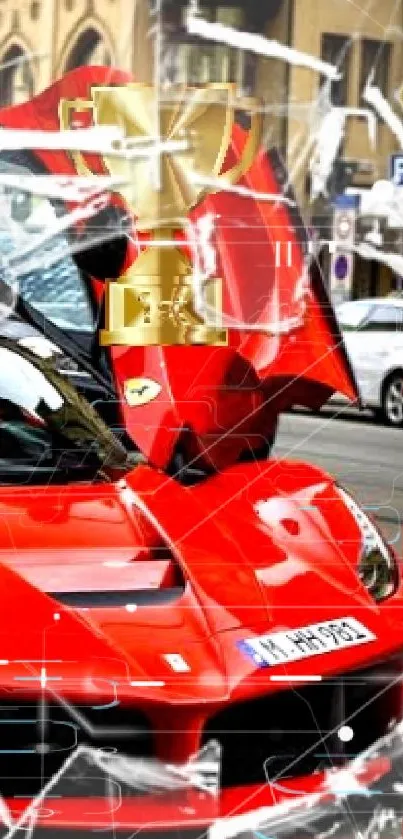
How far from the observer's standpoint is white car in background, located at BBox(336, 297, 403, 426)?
4203mm

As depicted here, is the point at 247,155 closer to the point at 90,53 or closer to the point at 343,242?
the point at 343,242

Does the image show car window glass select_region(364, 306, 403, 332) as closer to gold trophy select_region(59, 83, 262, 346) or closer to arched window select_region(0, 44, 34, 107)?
gold trophy select_region(59, 83, 262, 346)

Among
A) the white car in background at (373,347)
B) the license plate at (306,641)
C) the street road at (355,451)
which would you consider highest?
the white car in background at (373,347)

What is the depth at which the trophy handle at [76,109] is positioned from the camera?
4.14 m

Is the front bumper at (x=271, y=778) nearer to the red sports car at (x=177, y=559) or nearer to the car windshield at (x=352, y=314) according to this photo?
the red sports car at (x=177, y=559)

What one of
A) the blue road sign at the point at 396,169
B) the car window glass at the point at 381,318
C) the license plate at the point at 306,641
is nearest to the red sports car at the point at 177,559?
the license plate at the point at 306,641

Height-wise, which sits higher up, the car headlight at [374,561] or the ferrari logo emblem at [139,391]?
the ferrari logo emblem at [139,391]

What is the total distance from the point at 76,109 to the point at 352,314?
0.86 m

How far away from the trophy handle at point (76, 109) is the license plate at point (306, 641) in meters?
1.24

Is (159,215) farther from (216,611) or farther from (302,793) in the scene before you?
(302,793)

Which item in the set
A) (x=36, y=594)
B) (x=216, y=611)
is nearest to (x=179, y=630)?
(x=216, y=611)

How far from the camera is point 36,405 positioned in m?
4.27

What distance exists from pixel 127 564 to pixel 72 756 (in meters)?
0.49

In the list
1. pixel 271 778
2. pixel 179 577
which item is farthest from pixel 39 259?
pixel 271 778
